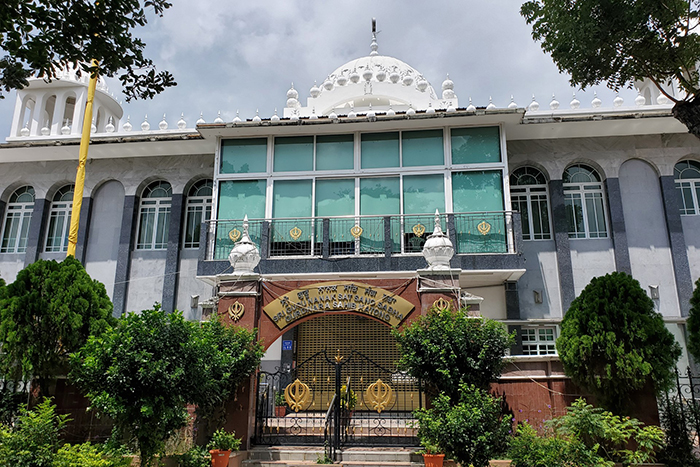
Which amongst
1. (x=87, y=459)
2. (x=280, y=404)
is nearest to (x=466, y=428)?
(x=87, y=459)

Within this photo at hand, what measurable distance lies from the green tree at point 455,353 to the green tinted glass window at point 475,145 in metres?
7.21

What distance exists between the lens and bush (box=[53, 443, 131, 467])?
774cm

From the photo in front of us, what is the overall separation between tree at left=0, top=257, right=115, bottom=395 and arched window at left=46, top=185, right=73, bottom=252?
7.71 metres

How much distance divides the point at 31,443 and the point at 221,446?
2767mm

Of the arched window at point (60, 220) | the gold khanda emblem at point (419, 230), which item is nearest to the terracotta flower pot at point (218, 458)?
the gold khanda emblem at point (419, 230)

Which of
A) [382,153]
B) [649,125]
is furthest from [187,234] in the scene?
[649,125]

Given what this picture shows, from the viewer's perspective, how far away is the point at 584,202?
52.8 feet

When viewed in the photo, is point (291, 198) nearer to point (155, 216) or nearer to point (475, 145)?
point (155, 216)

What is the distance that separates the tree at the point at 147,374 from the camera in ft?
24.7

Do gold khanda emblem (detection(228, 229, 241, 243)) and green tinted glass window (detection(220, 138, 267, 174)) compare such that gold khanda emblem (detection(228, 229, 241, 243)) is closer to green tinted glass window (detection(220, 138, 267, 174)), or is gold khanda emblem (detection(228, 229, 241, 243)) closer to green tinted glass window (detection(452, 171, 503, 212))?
green tinted glass window (detection(220, 138, 267, 174))

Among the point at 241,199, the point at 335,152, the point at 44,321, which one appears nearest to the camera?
the point at 44,321

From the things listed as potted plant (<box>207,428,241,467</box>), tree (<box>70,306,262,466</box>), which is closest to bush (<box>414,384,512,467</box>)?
potted plant (<box>207,428,241,467</box>)

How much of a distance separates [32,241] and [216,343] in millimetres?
11489

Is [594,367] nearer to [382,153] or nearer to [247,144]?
[382,153]
